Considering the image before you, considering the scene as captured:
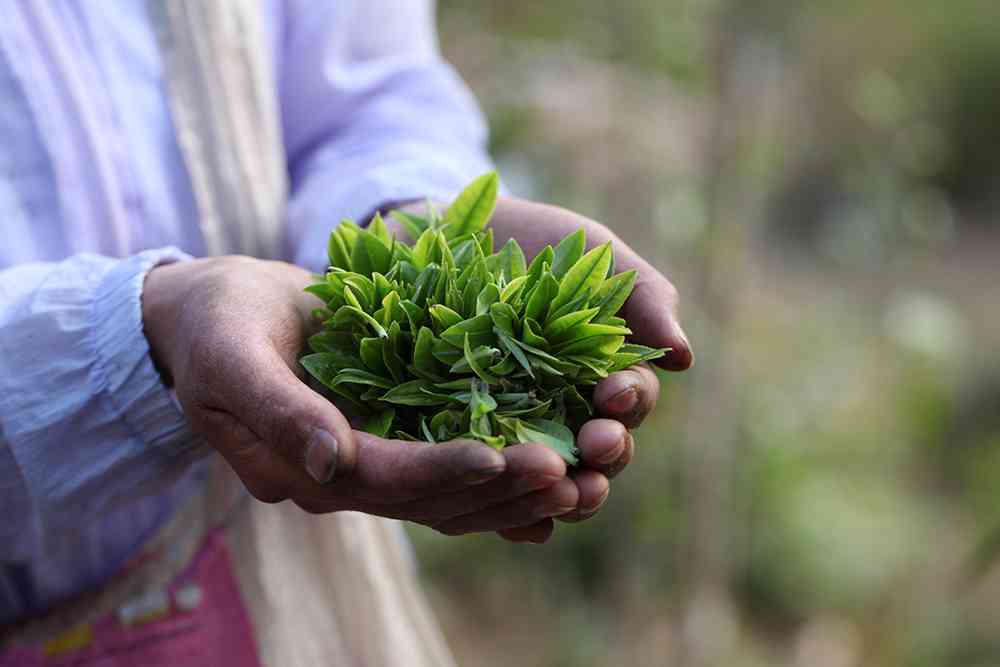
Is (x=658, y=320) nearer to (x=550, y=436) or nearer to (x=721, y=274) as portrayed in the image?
(x=550, y=436)

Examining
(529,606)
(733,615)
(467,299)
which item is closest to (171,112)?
(467,299)

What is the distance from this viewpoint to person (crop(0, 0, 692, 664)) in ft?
2.22

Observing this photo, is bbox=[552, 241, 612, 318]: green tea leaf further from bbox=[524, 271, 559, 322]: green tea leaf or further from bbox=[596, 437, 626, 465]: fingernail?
bbox=[596, 437, 626, 465]: fingernail

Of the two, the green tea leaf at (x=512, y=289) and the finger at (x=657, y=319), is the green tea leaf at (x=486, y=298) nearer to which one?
the green tea leaf at (x=512, y=289)

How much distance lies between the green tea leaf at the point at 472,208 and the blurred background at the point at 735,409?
97cm

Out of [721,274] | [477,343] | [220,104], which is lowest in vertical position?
[721,274]

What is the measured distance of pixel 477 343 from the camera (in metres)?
0.76

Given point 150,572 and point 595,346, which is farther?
point 150,572

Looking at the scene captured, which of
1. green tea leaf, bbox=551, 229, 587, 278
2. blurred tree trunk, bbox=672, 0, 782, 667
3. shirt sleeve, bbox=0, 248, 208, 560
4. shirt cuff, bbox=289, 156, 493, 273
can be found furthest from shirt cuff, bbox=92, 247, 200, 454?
blurred tree trunk, bbox=672, 0, 782, 667

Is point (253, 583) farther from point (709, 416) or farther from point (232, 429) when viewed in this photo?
point (709, 416)

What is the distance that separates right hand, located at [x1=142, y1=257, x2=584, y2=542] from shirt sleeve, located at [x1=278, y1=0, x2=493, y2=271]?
0.91 ft

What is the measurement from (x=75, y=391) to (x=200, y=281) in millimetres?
143

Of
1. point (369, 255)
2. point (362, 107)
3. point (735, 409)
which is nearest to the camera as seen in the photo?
point (369, 255)

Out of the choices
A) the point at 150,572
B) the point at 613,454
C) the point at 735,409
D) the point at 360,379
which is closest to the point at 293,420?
the point at 360,379
